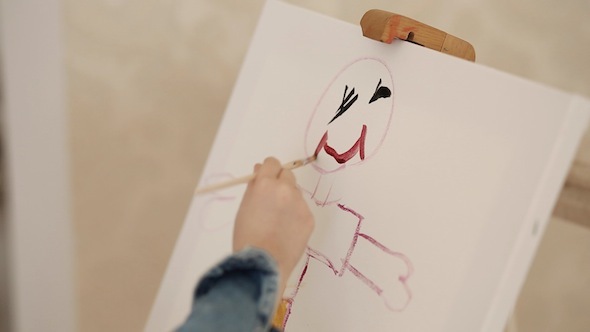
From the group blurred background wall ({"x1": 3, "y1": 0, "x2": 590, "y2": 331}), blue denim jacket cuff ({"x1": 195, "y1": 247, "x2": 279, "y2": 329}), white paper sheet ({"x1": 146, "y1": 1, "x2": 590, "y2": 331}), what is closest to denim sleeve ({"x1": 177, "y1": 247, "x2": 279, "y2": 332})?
blue denim jacket cuff ({"x1": 195, "y1": 247, "x2": 279, "y2": 329})

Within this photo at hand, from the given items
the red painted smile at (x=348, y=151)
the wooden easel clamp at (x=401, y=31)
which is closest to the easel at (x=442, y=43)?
the wooden easel clamp at (x=401, y=31)

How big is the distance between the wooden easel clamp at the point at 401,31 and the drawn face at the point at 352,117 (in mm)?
39

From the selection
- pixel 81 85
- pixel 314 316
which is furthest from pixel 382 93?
pixel 81 85

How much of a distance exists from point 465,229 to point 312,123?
0.26m

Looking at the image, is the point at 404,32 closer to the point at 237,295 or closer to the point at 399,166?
the point at 399,166

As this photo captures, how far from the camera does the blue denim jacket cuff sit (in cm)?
54

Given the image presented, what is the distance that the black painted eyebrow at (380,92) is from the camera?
661mm

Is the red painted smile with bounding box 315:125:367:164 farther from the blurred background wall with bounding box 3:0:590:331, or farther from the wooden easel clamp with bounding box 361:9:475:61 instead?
the blurred background wall with bounding box 3:0:590:331

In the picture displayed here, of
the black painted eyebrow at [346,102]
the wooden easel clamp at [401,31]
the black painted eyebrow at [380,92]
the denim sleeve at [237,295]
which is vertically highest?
the wooden easel clamp at [401,31]

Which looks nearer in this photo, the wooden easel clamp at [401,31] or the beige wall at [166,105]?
the wooden easel clamp at [401,31]

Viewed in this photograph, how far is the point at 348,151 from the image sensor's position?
2.28ft

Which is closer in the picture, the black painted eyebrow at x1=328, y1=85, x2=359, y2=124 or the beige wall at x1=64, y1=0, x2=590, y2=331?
the black painted eyebrow at x1=328, y1=85, x2=359, y2=124

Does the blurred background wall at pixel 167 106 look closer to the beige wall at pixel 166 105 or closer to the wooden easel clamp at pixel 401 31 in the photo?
the beige wall at pixel 166 105

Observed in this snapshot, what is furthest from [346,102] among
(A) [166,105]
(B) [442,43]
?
(A) [166,105]
